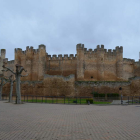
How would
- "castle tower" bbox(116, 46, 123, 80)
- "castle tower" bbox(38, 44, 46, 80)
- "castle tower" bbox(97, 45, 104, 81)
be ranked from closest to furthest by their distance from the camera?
"castle tower" bbox(97, 45, 104, 81), "castle tower" bbox(38, 44, 46, 80), "castle tower" bbox(116, 46, 123, 80)

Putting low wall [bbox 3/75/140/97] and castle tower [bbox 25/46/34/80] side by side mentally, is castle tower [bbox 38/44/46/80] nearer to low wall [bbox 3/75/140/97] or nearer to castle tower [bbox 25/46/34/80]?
castle tower [bbox 25/46/34/80]

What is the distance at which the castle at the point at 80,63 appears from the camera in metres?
41.9

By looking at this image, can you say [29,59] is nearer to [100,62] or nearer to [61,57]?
[61,57]

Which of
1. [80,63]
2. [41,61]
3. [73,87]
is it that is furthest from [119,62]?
[41,61]

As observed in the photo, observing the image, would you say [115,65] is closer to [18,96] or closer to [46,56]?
Result: [46,56]

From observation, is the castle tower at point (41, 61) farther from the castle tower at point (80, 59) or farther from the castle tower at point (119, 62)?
the castle tower at point (119, 62)

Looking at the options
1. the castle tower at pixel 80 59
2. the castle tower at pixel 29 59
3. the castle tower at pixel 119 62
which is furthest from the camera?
the castle tower at pixel 29 59

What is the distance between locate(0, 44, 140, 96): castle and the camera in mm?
41938

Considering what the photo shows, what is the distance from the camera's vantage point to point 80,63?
4156 centimetres

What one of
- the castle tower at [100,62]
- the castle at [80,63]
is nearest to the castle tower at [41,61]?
the castle at [80,63]

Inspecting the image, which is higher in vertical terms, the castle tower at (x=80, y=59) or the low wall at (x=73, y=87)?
the castle tower at (x=80, y=59)

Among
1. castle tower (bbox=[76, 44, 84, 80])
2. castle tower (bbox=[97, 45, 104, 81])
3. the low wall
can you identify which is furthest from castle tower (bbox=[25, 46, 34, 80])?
castle tower (bbox=[97, 45, 104, 81])

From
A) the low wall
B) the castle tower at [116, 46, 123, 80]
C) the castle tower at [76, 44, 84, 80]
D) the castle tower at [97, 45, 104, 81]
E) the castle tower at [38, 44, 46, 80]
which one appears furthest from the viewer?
the castle tower at [116, 46, 123, 80]

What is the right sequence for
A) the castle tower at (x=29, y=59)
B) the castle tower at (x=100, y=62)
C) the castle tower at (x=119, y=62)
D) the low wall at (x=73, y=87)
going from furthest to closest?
the castle tower at (x=29, y=59), the castle tower at (x=119, y=62), the castle tower at (x=100, y=62), the low wall at (x=73, y=87)
